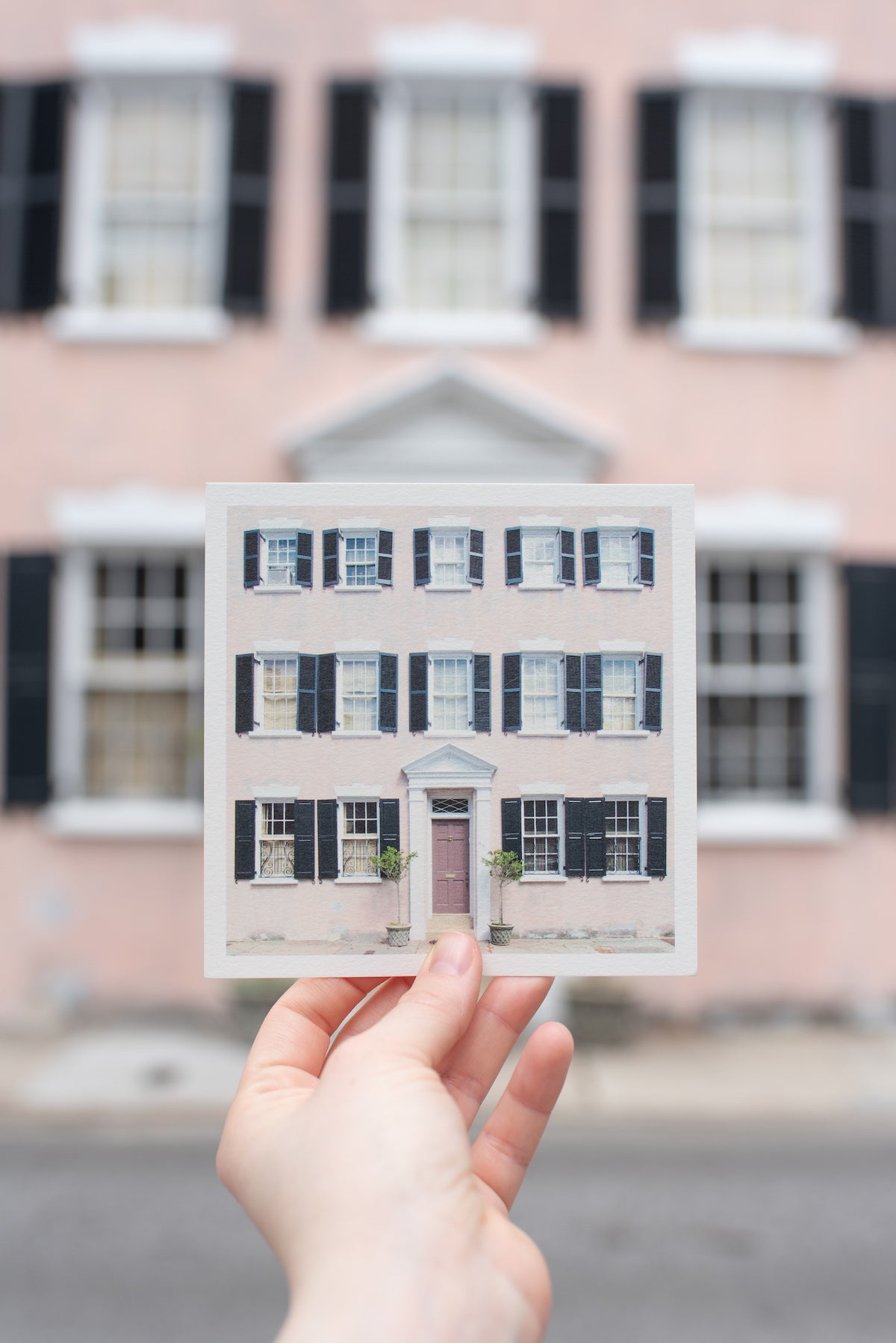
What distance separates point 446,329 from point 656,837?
5514 millimetres

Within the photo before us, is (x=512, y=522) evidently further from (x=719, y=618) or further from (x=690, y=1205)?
(x=719, y=618)

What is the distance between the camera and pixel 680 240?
22.5 ft

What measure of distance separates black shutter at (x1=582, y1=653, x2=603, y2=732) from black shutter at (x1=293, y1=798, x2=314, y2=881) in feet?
1.87

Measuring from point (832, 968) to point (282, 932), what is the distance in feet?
19.5

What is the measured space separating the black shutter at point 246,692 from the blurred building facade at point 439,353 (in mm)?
4839

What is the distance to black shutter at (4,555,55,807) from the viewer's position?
6.75 metres

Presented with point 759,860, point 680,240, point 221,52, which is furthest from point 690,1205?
point 221,52

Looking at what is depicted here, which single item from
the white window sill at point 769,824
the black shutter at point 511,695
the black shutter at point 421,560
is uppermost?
the black shutter at point 421,560

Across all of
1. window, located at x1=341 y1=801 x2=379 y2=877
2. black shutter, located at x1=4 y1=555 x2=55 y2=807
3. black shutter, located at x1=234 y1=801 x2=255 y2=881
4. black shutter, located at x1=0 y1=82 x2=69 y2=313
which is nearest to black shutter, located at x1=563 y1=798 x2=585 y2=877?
window, located at x1=341 y1=801 x2=379 y2=877

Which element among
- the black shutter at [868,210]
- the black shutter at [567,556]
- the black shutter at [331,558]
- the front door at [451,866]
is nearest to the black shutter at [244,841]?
the front door at [451,866]

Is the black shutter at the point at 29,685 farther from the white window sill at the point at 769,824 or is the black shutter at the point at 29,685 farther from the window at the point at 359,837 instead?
the window at the point at 359,837

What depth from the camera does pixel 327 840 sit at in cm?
198

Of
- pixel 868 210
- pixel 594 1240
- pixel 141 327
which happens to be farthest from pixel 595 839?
pixel 868 210

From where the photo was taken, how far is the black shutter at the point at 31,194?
686 centimetres
